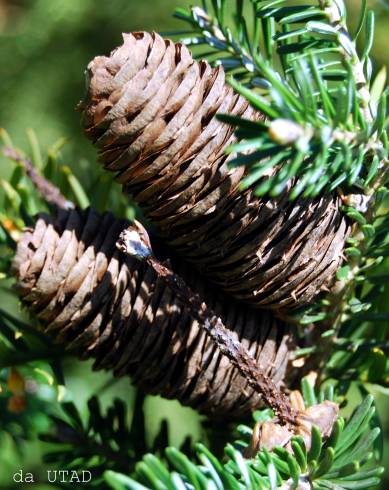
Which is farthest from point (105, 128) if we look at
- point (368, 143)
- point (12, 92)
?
point (12, 92)

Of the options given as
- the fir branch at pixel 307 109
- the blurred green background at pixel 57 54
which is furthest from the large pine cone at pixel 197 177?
the blurred green background at pixel 57 54

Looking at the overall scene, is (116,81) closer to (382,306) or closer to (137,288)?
(137,288)

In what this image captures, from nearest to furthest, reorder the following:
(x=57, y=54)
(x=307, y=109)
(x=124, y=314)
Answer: (x=307, y=109) → (x=124, y=314) → (x=57, y=54)

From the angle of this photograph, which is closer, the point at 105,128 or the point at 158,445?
the point at 105,128

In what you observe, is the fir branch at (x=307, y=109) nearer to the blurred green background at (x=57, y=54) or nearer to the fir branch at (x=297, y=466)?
the fir branch at (x=297, y=466)

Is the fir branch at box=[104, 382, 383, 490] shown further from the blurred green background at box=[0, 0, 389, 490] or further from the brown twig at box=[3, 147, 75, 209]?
the blurred green background at box=[0, 0, 389, 490]

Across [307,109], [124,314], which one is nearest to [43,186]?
[124,314]

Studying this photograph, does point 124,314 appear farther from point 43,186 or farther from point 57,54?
point 57,54
